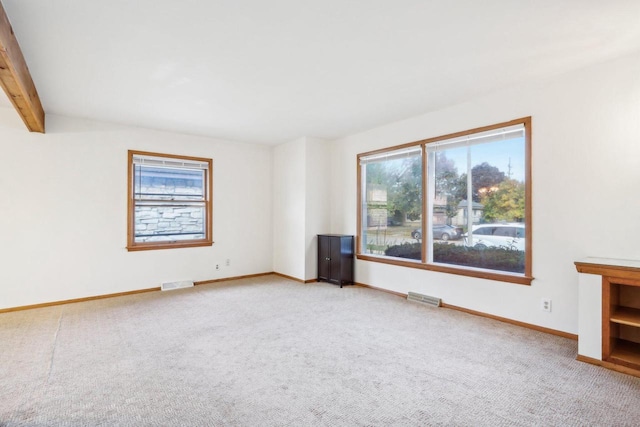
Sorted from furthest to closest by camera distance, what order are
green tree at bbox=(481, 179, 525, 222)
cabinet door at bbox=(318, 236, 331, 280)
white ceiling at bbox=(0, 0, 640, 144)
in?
1. cabinet door at bbox=(318, 236, 331, 280)
2. green tree at bbox=(481, 179, 525, 222)
3. white ceiling at bbox=(0, 0, 640, 144)

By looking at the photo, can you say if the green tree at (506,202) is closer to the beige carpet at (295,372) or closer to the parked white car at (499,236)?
the parked white car at (499,236)

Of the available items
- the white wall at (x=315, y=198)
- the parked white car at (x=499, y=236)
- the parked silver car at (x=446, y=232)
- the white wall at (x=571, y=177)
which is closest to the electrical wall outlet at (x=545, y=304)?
the white wall at (x=571, y=177)

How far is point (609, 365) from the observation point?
2496 mm

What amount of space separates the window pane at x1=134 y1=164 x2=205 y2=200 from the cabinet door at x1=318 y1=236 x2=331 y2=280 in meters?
2.21

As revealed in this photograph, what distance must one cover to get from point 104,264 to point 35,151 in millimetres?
1689

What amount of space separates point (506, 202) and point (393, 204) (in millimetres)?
1623

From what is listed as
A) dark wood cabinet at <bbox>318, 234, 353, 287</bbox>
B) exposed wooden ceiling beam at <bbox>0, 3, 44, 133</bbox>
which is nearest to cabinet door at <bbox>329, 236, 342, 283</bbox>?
dark wood cabinet at <bbox>318, 234, 353, 287</bbox>

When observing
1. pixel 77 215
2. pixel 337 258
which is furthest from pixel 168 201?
pixel 337 258

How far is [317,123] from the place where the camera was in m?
4.74

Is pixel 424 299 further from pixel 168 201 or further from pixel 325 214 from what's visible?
pixel 168 201

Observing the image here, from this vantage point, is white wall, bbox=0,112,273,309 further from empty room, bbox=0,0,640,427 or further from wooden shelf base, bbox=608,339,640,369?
wooden shelf base, bbox=608,339,640,369

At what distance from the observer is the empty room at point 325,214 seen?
2.14 m

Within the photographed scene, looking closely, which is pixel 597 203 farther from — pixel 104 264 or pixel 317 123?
pixel 104 264

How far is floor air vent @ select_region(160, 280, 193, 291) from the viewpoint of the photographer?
504cm
